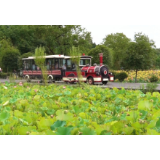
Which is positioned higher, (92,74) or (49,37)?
(49,37)

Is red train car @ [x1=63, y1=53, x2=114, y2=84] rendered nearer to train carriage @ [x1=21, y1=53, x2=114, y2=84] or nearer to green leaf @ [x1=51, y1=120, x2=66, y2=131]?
train carriage @ [x1=21, y1=53, x2=114, y2=84]

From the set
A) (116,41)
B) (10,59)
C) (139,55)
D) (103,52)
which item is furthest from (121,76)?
(116,41)

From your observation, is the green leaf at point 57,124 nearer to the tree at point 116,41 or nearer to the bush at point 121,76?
the bush at point 121,76

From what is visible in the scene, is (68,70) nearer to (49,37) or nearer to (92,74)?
(92,74)

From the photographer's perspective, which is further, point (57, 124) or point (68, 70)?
point (68, 70)

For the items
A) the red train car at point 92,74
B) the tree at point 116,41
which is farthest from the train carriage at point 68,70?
the tree at point 116,41

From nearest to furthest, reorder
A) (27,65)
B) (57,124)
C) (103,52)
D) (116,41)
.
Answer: (57,124) < (27,65) < (103,52) < (116,41)

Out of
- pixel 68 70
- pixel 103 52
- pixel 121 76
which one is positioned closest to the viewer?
pixel 68 70

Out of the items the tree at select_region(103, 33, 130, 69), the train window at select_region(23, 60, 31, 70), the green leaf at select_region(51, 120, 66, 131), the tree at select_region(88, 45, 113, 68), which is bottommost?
the green leaf at select_region(51, 120, 66, 131)

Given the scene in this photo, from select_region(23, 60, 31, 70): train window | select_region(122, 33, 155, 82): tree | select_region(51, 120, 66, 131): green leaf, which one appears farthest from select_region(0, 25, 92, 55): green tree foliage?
select_region(51, 120, 66, 131): green leaf

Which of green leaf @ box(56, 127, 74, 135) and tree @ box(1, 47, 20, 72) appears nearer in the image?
green leaf @ box(56, 127, 74, 135)

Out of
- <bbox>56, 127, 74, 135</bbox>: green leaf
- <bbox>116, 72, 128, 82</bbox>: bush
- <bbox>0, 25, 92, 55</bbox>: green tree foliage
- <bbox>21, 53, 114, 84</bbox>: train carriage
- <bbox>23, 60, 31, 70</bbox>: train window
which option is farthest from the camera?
<bbox>0, 25, 92, 55</bbox>: green tree foliage
